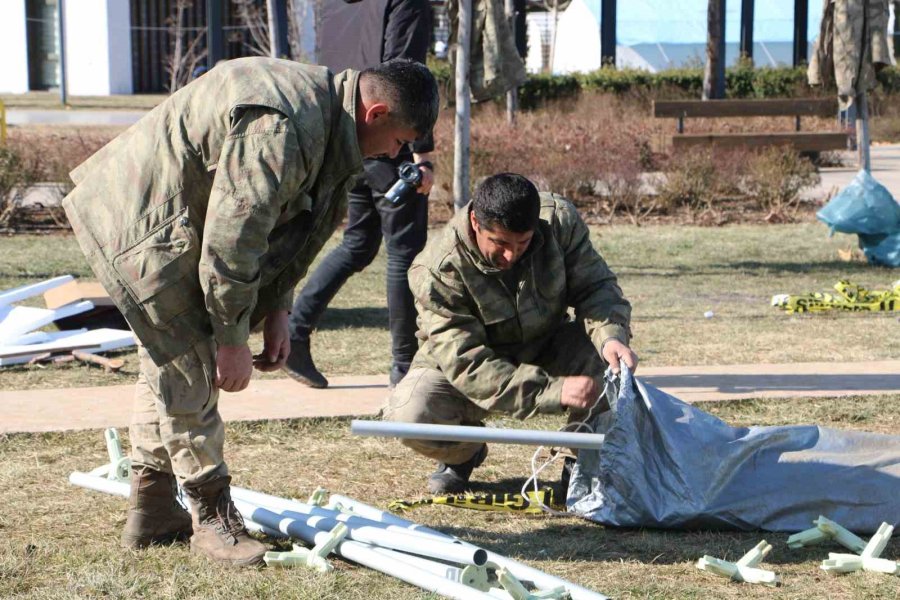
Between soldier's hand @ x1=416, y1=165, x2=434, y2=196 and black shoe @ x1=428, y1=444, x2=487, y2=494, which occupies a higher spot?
soldier's hand @ x1=416, y1=165, x2=434, y2=196

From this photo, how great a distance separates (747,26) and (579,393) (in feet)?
91.8

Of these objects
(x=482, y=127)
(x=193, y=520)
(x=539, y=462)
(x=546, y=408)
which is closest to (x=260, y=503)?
(x=193, y=520)

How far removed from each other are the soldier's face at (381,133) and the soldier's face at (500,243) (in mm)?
585

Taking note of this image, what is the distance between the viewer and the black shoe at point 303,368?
6039 millimetres

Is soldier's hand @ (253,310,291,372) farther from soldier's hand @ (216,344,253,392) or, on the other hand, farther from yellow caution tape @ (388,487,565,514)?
yellow caution tape @ (388,487,565,514)

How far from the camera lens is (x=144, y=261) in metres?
3.47

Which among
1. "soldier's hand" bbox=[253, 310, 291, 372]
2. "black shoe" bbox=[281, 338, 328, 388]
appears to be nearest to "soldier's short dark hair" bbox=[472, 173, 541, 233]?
"soldier's hand" bbox=[253, 310, 291, 372]

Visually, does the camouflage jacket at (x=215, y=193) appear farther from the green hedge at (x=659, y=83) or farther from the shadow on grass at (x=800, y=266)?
the green hedge at (x=659, y=83)

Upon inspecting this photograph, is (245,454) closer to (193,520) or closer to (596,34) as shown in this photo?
(193,520)

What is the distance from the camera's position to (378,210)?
5809 millimetres

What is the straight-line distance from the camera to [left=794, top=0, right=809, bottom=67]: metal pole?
100 feet

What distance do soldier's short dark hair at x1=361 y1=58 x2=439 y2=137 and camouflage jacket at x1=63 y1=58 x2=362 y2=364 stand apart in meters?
0.09

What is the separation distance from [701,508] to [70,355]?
12.9 ft

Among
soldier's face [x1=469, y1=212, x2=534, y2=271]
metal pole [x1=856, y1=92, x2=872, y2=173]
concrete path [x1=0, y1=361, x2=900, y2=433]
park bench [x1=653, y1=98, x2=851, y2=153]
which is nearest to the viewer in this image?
soldier's face [x1=469, y1=212, x2=534, y2=271]
